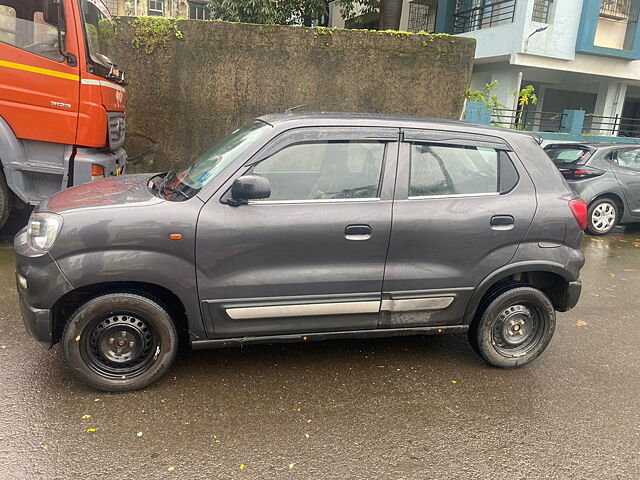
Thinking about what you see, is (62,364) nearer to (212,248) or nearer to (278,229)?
(212,248)

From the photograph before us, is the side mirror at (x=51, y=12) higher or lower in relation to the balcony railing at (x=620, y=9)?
lower

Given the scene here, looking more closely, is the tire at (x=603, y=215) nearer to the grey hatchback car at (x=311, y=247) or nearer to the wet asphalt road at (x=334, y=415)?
the wet asphalt road at (x=334, y=415)

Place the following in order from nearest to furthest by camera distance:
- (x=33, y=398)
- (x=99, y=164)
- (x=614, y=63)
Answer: (x=33, y=398)
(x=99, y=164)
(x=614, y=63)

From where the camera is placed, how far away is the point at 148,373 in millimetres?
3285

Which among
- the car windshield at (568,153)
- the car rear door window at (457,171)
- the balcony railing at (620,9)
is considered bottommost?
the car windshield at (568,153)

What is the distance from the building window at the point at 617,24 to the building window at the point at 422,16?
5.90 metres

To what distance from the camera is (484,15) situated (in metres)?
16.9

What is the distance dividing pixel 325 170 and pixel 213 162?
819mm

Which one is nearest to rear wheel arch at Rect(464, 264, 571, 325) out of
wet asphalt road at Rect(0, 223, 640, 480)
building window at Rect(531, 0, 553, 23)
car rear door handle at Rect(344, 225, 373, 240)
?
wet asphalt road at Rect(0, 223, 640, 480)

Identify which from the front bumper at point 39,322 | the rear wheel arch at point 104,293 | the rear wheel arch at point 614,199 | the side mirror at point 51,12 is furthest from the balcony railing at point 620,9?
the front bumper at point 39,322

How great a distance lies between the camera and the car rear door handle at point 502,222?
3.56 metres

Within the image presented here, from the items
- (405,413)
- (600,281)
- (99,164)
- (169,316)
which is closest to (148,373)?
(169,316)

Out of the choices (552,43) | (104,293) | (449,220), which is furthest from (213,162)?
(552,43)

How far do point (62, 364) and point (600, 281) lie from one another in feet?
19.4
